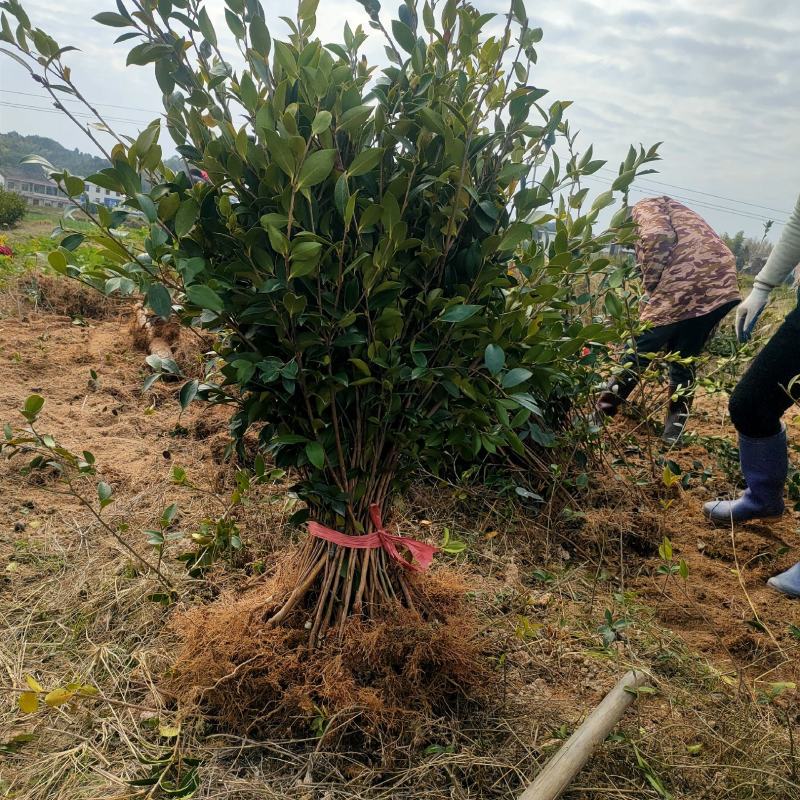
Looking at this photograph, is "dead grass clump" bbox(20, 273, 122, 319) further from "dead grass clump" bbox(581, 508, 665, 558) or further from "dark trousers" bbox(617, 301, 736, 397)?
"dead grass clump" bbox(581, 508, 665, 558)

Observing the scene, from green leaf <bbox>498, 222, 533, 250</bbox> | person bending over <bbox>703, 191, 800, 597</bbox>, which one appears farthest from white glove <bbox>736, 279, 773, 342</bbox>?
green leaf <bbox>498, 222, 533, 250</bbox>

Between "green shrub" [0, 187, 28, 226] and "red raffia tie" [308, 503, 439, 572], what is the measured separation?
22.5 m

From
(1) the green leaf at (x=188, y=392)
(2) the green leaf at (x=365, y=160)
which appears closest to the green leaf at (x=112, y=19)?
(2) the green leaf at (x=365, y=160)

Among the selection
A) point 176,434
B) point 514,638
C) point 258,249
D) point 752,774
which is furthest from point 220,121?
point 176,434

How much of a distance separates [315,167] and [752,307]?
303 cm

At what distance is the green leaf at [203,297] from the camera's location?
3.85 feet

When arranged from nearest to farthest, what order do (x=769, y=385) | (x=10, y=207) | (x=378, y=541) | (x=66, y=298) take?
(x=378, y=541), (x=769, y=385), (x=66, y=298), (x=10, y=207)

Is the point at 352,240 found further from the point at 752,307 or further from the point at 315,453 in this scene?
the point at 752,307

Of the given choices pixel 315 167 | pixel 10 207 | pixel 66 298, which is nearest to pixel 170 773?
pixel 315 167

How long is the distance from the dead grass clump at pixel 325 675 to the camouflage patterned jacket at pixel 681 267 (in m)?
3.01

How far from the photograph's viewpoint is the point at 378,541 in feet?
5.38

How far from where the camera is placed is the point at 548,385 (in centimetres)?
158

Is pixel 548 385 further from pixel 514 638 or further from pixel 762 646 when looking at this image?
pixel 762 646

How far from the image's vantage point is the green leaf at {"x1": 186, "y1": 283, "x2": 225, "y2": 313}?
3.85 ft
